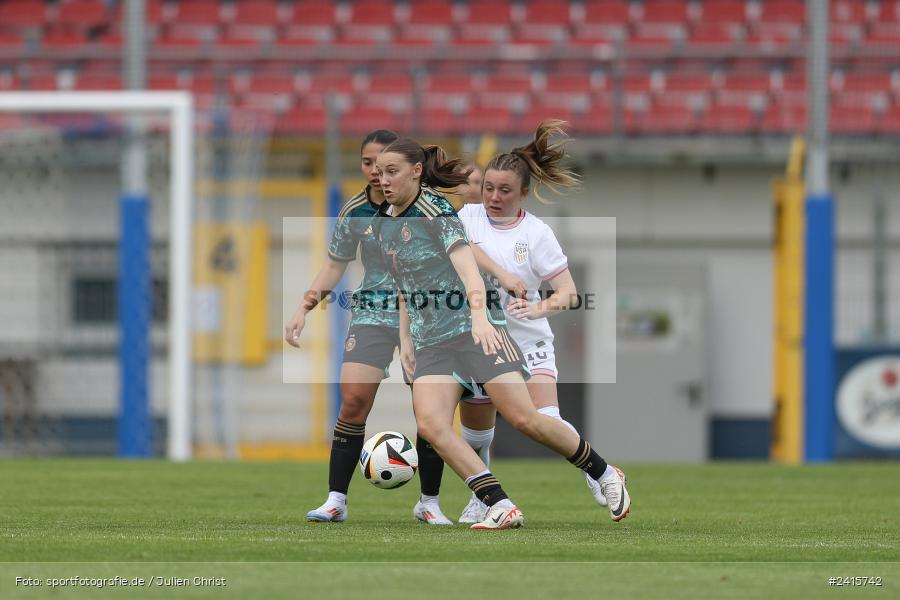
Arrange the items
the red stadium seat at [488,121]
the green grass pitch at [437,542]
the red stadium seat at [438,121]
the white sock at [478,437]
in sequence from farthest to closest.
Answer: the red stadium seat at [488,121], the red stadium seat at [438,121], the white sock at [478,437], the green grass pitch at [437,542]

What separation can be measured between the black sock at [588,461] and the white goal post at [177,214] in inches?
300

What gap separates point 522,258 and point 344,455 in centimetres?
121

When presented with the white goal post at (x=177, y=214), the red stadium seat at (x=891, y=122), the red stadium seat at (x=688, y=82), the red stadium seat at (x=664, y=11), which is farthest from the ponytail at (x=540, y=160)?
the red stadium seat at (x=664, y=11)

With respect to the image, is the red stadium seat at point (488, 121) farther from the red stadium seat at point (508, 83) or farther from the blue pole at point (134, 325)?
the blue pole at point (134, 325)

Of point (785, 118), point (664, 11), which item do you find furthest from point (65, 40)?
point (785, 118)

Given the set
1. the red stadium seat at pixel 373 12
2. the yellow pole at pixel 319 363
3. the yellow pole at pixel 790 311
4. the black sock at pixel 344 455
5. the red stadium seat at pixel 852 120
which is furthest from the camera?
the red stadium seat at pixel 373 12

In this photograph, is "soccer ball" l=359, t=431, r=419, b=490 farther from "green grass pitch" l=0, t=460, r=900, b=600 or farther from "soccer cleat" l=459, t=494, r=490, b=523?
"soccer cleat" l=459, t=494, r=490, b=523

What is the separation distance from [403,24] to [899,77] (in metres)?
6.19

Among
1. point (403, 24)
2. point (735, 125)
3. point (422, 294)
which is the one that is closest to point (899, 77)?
point (735, 125)

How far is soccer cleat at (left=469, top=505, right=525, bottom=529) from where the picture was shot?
21.4ft

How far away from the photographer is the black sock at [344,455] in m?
7.10

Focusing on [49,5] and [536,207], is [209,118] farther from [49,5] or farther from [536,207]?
[49,5]

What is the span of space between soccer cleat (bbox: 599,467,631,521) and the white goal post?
7.70 m

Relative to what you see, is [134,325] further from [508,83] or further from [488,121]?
[508,83]
